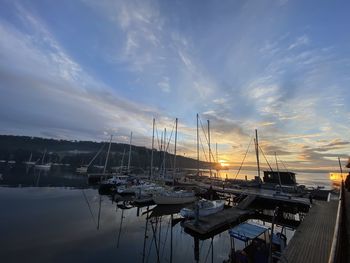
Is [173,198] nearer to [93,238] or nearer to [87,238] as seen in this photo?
[93,238]

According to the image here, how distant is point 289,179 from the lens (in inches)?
1848

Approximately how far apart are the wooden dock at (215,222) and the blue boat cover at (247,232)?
428 centimetres

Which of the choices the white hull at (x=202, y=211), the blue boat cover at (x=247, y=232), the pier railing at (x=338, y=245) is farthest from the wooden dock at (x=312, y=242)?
the white hull at (x=202, y=211)

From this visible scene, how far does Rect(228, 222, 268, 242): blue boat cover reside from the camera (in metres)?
14.7

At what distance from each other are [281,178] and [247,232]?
126 ft

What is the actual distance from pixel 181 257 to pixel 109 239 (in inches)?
291

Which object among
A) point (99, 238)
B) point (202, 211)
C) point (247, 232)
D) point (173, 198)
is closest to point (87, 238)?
point (99, 238)

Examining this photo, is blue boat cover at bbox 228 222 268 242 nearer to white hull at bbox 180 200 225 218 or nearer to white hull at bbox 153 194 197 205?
white hull at bbox 180 200 225 218

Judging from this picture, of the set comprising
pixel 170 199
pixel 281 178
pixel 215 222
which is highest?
pixel 281 178

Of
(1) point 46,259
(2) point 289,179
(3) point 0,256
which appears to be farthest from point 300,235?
(2) point 289,179

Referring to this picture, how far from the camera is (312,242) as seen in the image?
1118cm

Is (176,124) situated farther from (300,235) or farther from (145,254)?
(300,235)

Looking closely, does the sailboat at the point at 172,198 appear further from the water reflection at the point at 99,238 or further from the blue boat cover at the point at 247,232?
the blue boat cover at the point at 247,232

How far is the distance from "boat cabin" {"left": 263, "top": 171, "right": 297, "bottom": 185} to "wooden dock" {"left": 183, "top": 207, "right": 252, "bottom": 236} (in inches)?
1063
